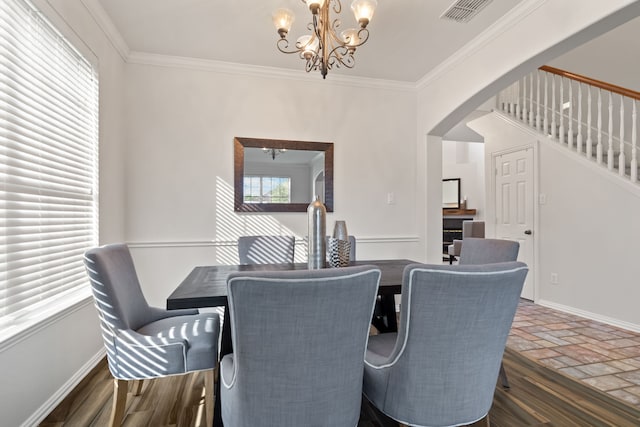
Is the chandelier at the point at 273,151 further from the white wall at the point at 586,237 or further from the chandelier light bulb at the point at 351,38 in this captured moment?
the white wall at the point at 586,237

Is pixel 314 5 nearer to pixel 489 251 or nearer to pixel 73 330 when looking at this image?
pixel 489 251

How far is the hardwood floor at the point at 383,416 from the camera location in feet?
5.57

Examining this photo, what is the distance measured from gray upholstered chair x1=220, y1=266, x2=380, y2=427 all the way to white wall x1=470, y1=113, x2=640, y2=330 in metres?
3.59

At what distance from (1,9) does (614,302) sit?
5.15 m

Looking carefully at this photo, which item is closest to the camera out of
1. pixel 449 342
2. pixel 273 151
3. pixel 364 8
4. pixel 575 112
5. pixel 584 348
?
pixel 449 342

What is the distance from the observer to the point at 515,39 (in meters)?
2.50

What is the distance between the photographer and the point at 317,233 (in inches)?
72.0

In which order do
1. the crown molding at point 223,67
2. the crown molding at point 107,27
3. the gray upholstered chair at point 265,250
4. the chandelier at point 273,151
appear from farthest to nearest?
the chandelier at point 273,151
the crown molding at point 223,67
the gray upholstered chair at point 265,250
the crown molding at point 107,27

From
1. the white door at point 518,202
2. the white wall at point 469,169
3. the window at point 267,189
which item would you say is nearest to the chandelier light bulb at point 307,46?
the window at point 267,189

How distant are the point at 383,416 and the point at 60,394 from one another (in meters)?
1.85

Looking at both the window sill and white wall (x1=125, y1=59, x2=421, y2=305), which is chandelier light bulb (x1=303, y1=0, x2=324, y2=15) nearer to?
white wall (x1=125, y1=59, x2=421, y2=305)

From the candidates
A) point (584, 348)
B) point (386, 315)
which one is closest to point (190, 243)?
point (386, 315)

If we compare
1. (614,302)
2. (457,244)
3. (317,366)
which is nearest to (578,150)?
(614,302)

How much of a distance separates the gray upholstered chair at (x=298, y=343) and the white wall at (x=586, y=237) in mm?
3585
